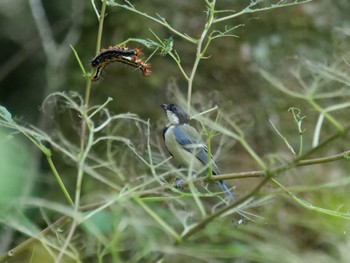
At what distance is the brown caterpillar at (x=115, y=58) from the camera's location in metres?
1.49

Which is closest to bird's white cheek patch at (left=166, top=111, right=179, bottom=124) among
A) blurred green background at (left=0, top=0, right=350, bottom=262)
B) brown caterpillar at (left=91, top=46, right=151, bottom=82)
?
brown caterpillar at (left=91, top=46, right=151, bottom=82)

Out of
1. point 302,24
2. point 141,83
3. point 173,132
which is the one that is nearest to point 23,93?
point 141,83

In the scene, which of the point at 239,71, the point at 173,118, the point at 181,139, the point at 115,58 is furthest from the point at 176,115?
the point at 239,71

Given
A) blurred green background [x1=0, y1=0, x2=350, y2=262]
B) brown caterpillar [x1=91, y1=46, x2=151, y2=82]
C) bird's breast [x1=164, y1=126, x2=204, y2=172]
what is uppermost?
brown caterpillar [x1=91, y1=46, x2=151, y2=82]

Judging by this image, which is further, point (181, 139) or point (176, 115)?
point (176, 115)

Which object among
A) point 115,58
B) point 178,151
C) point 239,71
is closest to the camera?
point 115,58

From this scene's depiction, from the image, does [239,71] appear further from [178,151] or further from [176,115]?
[178,151]

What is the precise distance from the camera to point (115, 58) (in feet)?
5.08

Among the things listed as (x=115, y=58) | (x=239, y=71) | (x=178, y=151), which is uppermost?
(x=115, y=58)

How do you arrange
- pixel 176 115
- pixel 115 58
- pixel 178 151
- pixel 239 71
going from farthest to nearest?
pixel 239 71
pixel 176 115
pixel 178 151
pixel 115 58

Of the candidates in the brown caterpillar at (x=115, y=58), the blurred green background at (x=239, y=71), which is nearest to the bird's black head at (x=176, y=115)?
the brown caterpillar at (x=115, y=58)

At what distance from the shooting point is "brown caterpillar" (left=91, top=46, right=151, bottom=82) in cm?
149

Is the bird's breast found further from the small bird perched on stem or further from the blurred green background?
the blurred green background

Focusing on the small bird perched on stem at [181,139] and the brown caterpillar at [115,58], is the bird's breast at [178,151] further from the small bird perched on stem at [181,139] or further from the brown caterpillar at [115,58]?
the brown caterpillar at [115,58]
